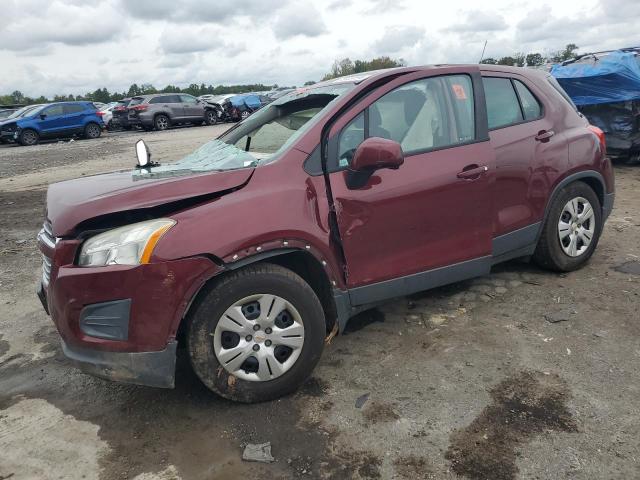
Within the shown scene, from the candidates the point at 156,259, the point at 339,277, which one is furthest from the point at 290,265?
the point at 156,259

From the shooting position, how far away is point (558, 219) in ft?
14.3

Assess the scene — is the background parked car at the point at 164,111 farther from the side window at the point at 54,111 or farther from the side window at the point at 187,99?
the side window at the point at 54,111

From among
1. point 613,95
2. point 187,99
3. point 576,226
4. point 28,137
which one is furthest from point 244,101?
point 576,226

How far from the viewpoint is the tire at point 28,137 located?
69.7 ft

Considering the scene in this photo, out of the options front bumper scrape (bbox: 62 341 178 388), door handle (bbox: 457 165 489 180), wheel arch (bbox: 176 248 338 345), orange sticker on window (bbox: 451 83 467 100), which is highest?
orange sticker on window (bbox: 451 83 467 100)

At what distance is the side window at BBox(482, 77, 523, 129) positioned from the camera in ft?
12.8

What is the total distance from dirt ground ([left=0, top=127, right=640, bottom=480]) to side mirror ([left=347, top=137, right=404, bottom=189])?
4.03 ft

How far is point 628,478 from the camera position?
7.51ft

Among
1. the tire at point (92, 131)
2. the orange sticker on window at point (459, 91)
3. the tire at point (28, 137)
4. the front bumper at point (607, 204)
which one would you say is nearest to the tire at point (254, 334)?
the orange sticker on window at point (459, 91)

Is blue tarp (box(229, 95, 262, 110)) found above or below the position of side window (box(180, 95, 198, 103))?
below

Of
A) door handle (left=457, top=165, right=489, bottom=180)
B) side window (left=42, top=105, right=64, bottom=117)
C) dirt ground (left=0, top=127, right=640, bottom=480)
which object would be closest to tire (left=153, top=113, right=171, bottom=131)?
side window (left=42, top=105, right=64, bottom=117)

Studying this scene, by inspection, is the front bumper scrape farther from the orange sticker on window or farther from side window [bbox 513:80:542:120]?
side window [bbox 513:80:542:120]

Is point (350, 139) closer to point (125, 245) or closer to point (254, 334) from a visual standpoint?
point (254, 334)

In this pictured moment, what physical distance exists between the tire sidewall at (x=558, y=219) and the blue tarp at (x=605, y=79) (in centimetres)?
508
